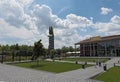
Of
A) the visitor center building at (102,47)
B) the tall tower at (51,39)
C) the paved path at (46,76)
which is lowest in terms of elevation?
the paved path at (46,76)

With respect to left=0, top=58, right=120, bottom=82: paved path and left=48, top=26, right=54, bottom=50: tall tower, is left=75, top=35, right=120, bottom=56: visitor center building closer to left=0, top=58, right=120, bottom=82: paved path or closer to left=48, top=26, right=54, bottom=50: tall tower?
left=48, top=26, right=54, bottom=50: tall tower

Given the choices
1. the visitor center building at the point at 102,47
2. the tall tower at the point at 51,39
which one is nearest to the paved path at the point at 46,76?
the visitor center building at the point at 102,47

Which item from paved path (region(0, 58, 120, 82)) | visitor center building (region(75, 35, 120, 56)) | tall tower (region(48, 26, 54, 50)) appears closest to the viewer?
paved path (region(0, 58, 120, 82))

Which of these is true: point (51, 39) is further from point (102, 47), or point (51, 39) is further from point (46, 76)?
point (46, 76)

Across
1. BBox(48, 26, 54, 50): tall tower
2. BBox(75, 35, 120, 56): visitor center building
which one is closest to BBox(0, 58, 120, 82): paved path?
BBox(75, 35, 120, 56): visitor center building

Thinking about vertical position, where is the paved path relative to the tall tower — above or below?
below

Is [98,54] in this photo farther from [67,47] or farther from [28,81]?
[67,47]

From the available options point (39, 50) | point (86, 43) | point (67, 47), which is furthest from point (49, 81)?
point (67, 47)

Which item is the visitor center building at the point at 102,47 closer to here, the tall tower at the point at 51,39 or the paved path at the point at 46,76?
the tall tower at the point at 51,39

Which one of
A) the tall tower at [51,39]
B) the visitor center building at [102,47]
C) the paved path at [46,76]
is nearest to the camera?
the paved path at [46,76]

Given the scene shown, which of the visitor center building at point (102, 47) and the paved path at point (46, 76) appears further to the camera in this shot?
the visitor center building at point (102, 47)

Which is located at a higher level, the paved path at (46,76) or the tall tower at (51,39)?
the tall tower at (51,39)

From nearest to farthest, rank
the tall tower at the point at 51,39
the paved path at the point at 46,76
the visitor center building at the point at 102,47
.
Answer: the paved path at the point at 46,76 → the visitor center building at the point at 102,47 → the tall tower at the point at 51,39

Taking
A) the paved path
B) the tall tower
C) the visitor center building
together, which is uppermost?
the tall tower
